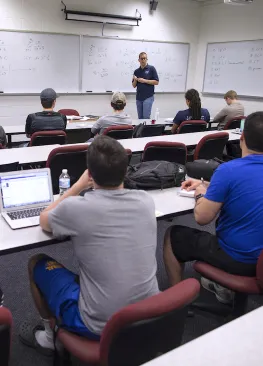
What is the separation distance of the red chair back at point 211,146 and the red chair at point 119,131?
2.81ft

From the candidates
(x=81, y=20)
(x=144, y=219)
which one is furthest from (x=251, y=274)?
(x=81, y=20)

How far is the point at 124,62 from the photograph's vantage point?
7277mm

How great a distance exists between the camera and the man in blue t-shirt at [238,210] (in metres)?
1.77

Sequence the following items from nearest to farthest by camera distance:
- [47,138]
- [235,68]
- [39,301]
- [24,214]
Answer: [39,301] → [24,214] → [47,138] → [235,68]

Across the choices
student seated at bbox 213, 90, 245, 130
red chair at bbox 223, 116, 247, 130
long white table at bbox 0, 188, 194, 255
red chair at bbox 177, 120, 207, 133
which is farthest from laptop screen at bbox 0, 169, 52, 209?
student seated at bbox 213, 90, 245, 130

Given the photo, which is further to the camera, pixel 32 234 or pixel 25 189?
pixel 25 189

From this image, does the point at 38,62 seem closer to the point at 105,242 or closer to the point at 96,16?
the point at 96,16

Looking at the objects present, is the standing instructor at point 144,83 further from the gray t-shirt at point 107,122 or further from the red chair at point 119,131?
the red chair at point 119,131

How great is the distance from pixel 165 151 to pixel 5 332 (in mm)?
2471

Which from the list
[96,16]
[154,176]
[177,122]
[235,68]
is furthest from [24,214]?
[235,68]

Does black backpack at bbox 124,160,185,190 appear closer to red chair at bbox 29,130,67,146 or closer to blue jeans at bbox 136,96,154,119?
red chair at bbox 29,130,67,146

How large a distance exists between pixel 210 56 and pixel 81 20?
303 centimetres

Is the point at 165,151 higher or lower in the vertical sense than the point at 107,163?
lower

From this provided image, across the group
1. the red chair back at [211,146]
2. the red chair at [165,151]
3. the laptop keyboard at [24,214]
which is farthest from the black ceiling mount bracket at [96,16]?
the laptop keyboard at [24,214]
